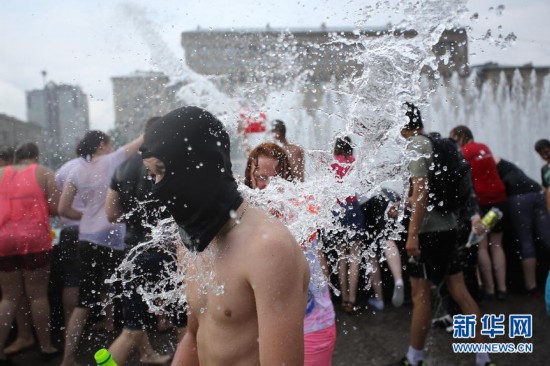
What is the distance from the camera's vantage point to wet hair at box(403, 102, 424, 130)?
10.1ft

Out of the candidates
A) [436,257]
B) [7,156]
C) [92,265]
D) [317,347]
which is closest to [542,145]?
[436,257]

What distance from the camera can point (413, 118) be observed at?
323cm

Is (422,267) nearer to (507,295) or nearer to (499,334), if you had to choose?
(499,334)

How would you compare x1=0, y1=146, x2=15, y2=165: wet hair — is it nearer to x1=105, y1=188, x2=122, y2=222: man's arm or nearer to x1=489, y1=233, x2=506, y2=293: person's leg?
x1=105, y1=188, x2=122, y2=222: man's arm

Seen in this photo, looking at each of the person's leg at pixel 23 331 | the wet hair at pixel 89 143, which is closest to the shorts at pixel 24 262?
the person's leg at pixel 23 331

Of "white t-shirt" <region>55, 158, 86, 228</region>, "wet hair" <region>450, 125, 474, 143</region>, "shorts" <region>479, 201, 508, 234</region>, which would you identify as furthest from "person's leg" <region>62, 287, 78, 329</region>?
"shorts" <region>479, 201, 508, 234</region>

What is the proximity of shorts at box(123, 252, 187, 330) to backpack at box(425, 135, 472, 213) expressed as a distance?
1978 mm

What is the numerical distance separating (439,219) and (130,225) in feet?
7.53

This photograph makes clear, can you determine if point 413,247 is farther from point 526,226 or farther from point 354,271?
point 526,226

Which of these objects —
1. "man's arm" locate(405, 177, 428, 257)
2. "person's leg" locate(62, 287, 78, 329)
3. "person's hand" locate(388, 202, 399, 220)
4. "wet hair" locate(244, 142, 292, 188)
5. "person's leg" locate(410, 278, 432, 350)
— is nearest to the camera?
"wet hair" locate(244, 142, 292, 188)

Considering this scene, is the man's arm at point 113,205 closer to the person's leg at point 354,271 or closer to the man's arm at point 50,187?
the man's arm at point 50,187

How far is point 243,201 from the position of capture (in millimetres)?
1470

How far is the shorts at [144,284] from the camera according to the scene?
330cm

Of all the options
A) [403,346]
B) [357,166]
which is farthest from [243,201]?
[403,346]
